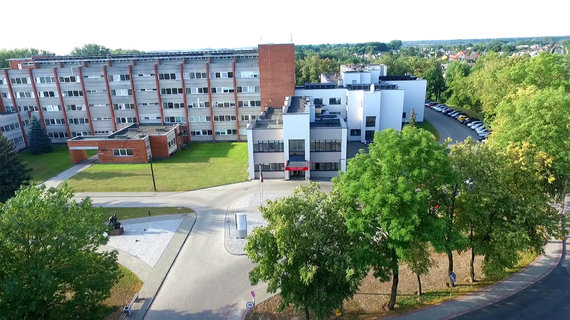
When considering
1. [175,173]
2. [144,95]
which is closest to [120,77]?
[144,95]

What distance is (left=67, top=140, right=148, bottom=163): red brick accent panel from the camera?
50562 mm

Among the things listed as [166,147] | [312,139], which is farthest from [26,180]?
[312,139]

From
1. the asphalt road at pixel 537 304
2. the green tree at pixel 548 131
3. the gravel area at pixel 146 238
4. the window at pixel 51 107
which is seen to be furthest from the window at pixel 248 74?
the asphalt road at pixel 537 304

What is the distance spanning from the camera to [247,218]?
32562mm

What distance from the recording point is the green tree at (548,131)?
24500 millimetres

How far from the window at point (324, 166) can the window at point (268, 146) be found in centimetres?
468

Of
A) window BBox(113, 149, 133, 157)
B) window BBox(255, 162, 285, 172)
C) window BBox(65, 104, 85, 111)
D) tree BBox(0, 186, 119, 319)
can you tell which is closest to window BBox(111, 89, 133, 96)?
window BBox(65, 104, 85, 111)

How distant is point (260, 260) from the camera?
16562 millimetres

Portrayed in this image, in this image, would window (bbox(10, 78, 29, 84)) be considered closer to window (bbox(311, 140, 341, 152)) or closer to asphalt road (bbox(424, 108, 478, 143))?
window (bbox(311, 140, 341, 152))

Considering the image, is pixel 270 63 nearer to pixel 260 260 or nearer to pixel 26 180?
pixel 26 180

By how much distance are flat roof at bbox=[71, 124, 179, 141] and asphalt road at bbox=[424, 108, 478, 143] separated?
46.7 metres

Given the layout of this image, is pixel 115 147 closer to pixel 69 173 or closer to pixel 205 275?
pixel 69 173

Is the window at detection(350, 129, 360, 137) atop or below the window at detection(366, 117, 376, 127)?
below

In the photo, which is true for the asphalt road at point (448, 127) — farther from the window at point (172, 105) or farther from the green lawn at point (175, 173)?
the window at point (172, 105)
